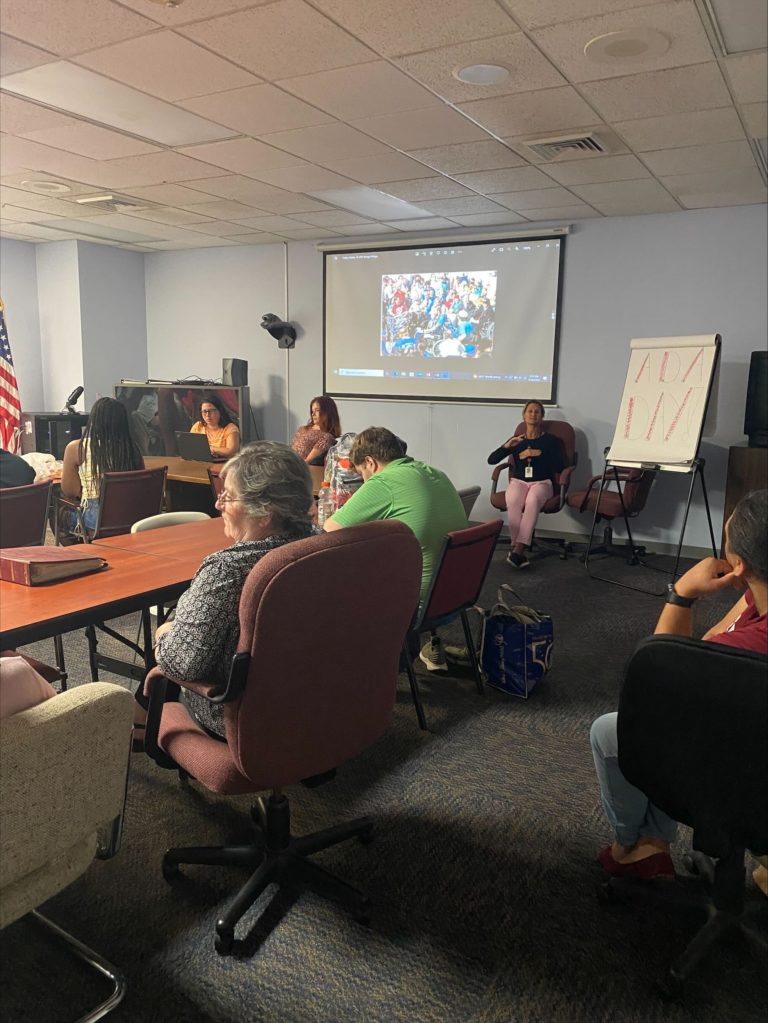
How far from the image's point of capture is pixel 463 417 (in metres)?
6.80

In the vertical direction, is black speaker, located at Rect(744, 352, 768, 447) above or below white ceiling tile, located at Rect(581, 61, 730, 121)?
below

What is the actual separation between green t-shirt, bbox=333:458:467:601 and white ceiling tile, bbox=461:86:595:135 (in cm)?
193

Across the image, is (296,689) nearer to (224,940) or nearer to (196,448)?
(224,940)

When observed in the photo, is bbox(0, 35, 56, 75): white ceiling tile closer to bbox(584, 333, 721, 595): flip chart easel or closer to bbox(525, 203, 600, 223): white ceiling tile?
bbox(525, 203, 600, 223): white ceiling tile

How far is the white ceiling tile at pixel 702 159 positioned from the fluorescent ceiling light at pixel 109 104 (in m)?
2.51

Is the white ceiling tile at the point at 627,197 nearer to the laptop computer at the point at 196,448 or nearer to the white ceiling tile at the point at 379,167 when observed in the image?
the white ceiling tile at the point at 379,167

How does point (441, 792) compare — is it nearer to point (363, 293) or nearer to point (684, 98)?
point (684, 98)

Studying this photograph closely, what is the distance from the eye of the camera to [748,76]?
3180 mm

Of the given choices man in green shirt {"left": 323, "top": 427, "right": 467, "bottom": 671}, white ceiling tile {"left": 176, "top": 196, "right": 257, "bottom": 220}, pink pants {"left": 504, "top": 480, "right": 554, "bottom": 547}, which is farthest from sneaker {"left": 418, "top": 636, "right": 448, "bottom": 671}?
white ceiling tile {"left": 176, "top": 196, "right": 257, "bottom": 220}

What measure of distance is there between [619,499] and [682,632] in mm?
3969

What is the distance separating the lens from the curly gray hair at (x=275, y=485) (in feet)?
6.14

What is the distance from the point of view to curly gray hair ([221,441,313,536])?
1.87 m

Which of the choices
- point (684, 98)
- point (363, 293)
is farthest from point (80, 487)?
point (684, 98)

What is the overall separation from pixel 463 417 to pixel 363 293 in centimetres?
160
